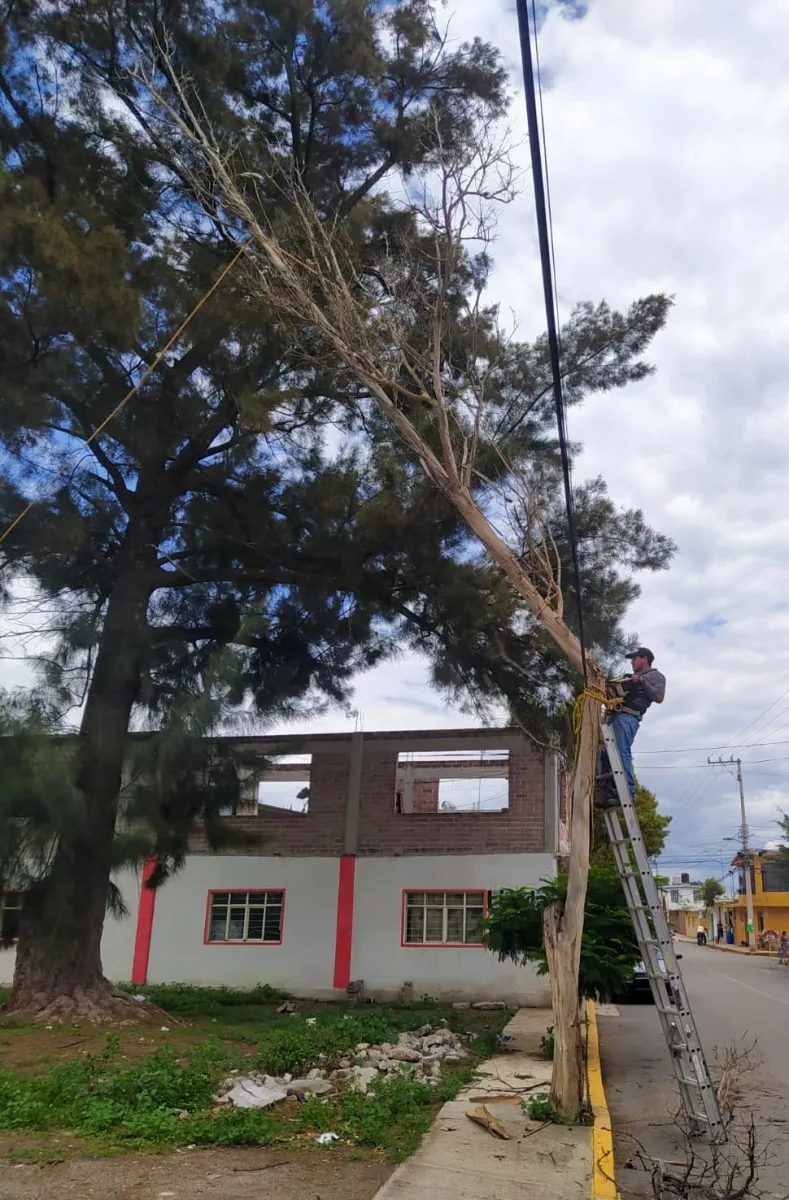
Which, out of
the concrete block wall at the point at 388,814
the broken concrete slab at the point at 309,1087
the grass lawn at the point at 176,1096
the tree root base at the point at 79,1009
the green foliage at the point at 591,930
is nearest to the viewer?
the grass lawn at the point at 176,1096

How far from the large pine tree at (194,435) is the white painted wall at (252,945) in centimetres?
657

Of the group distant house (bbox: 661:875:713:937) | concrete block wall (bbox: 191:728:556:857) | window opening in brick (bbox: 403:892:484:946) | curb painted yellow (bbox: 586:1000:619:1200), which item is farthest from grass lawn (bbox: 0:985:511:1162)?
distant house (bbox: 661:875:713:937)

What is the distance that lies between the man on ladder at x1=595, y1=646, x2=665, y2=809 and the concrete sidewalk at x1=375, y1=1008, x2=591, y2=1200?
2.61 metres

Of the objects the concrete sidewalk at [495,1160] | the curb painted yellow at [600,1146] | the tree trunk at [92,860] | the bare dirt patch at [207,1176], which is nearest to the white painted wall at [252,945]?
the tree trunk at [92,860]

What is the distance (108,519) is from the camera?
1314cm

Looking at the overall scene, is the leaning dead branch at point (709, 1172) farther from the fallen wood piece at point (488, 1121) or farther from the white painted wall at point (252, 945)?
the white painted wall at point (252, 945)

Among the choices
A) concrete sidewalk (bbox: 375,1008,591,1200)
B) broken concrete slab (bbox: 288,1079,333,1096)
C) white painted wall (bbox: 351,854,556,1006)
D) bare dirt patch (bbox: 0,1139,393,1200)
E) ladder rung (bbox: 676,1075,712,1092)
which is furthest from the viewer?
white painted wall (bbox: 351,854,556,1006)

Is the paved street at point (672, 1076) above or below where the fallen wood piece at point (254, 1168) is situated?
below

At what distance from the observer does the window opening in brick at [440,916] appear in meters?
18.9

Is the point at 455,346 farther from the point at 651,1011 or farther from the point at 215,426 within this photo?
the point at 651,1011

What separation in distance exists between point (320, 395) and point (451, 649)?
173 inches

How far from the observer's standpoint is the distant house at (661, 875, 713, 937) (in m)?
95.2

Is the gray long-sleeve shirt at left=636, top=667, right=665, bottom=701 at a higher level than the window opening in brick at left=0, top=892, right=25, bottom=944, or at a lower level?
higher

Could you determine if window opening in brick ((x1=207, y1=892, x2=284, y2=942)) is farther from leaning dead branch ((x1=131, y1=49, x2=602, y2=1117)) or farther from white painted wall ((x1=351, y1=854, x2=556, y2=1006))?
leaning dead branch ((x1=131, y1=49, x2=602, y2=1117))
